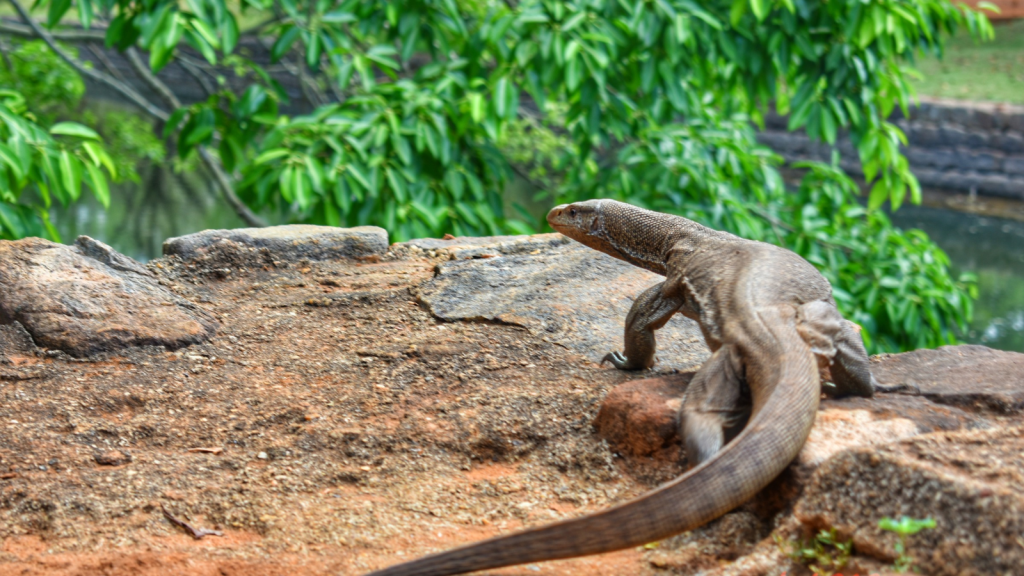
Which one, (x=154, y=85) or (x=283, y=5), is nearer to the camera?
(x=283, y=5)

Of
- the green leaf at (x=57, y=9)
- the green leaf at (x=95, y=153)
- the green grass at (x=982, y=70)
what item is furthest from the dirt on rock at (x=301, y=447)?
the green grass at (x=982, y=70)

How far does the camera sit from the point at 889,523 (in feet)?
5.98

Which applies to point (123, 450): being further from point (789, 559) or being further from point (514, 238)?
point (514, 238)

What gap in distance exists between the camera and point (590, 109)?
5.35 meters

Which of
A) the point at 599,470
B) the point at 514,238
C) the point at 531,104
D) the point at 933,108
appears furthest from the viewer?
the point at 531,104

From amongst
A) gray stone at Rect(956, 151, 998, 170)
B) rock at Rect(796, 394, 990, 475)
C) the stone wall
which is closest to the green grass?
the stone wall

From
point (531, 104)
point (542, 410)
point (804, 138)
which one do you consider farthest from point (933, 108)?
point (542, 410)

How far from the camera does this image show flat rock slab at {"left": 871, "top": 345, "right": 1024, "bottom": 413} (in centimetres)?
260

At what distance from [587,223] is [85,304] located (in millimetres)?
2086

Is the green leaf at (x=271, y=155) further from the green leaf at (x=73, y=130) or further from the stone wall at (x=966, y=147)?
the stone wall at (x=966, y=147)

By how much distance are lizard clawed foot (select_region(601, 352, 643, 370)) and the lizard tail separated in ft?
2.59

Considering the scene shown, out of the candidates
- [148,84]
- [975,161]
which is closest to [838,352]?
[148,84]

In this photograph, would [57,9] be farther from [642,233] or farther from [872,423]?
[872,423]

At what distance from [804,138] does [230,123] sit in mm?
15945
